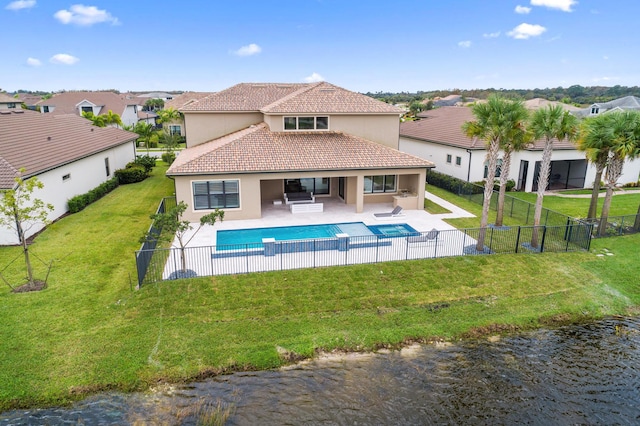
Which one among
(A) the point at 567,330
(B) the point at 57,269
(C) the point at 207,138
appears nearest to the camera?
(A) the point at 567,330

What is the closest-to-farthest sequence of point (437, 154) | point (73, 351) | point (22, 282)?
point (73, 351)
point (22, 282)
point (437, 154)

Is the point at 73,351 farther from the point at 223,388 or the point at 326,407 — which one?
the point at 326,407

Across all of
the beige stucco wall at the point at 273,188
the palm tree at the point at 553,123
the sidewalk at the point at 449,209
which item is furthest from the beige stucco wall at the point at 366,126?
the palm tree at the point at 553,123

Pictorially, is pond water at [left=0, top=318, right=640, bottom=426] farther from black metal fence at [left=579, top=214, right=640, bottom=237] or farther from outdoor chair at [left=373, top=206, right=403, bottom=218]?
outdoor chair at [left=373, top=206, right=403, bottom=218]

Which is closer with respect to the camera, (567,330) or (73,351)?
(73,351)

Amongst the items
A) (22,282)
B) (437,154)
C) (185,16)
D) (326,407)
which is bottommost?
(326,407)

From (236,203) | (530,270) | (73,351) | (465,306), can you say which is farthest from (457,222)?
(73,351)
